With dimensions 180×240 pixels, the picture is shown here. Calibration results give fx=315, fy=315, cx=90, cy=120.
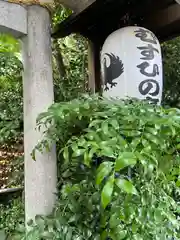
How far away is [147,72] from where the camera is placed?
1562 millimetres

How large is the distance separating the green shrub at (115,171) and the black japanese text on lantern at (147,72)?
0.30 metres

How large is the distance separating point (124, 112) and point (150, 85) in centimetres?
48

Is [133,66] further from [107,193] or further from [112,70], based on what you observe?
[107,193]

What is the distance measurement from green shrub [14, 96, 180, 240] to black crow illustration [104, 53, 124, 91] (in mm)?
313

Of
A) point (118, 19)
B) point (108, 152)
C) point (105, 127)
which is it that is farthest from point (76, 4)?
point (108, 152)

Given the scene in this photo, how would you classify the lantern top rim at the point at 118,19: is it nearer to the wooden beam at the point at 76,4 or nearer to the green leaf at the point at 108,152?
the wooden beam at the point at 76,4

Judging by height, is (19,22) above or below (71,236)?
above

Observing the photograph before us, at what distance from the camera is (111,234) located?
1.15m

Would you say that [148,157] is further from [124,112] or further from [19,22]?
[19,22]

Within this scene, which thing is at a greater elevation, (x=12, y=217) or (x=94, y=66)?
(x=94, y=66)

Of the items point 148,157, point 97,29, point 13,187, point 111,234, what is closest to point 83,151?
point 148,157

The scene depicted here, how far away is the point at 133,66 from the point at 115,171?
0.75 meters

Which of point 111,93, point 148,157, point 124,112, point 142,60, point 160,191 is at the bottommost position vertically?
point 160,191

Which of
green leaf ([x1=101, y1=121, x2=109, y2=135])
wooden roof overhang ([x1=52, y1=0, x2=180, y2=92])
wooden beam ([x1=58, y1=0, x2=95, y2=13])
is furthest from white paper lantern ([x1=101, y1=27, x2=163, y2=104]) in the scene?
green leaf ([x1=101, y1=121, x2=109, y2=135])
